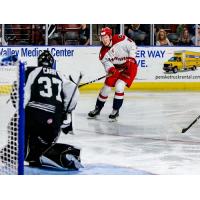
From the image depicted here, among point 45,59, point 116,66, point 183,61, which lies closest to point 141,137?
point 116,66

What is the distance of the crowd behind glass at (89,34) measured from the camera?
5.75 meters

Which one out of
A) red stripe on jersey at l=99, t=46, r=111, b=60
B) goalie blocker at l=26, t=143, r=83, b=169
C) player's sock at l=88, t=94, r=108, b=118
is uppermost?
red stripe on jersey at l=99, t=46, r=111, b=60

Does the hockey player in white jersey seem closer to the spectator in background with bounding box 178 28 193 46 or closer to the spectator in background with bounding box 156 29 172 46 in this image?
the spectator in background with bounding box 156 29 172 46

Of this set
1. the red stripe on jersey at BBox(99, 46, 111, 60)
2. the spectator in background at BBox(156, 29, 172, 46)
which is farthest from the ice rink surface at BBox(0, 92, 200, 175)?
the spectator in background at BBox(156, 29, 172, 46)

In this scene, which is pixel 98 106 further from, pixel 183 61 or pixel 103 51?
pixel 183 61

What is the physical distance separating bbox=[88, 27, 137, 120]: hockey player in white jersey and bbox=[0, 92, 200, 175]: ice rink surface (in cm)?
5

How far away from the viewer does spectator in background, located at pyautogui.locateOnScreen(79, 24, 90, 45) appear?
5.79 meters

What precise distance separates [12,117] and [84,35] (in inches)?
37.5

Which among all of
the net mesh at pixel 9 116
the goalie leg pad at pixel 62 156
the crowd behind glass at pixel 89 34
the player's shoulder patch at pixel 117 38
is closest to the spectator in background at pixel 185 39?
the crowd behind glass at pixel 89 34

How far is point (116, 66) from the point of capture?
588 centimetres

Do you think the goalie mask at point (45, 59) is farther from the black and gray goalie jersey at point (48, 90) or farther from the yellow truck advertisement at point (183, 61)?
the yellow truck advertisement at point (183, 61)

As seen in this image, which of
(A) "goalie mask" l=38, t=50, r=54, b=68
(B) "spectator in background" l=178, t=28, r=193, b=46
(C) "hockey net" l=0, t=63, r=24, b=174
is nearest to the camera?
(C) "hockey net" l=0, t=63, r=24, b=174
